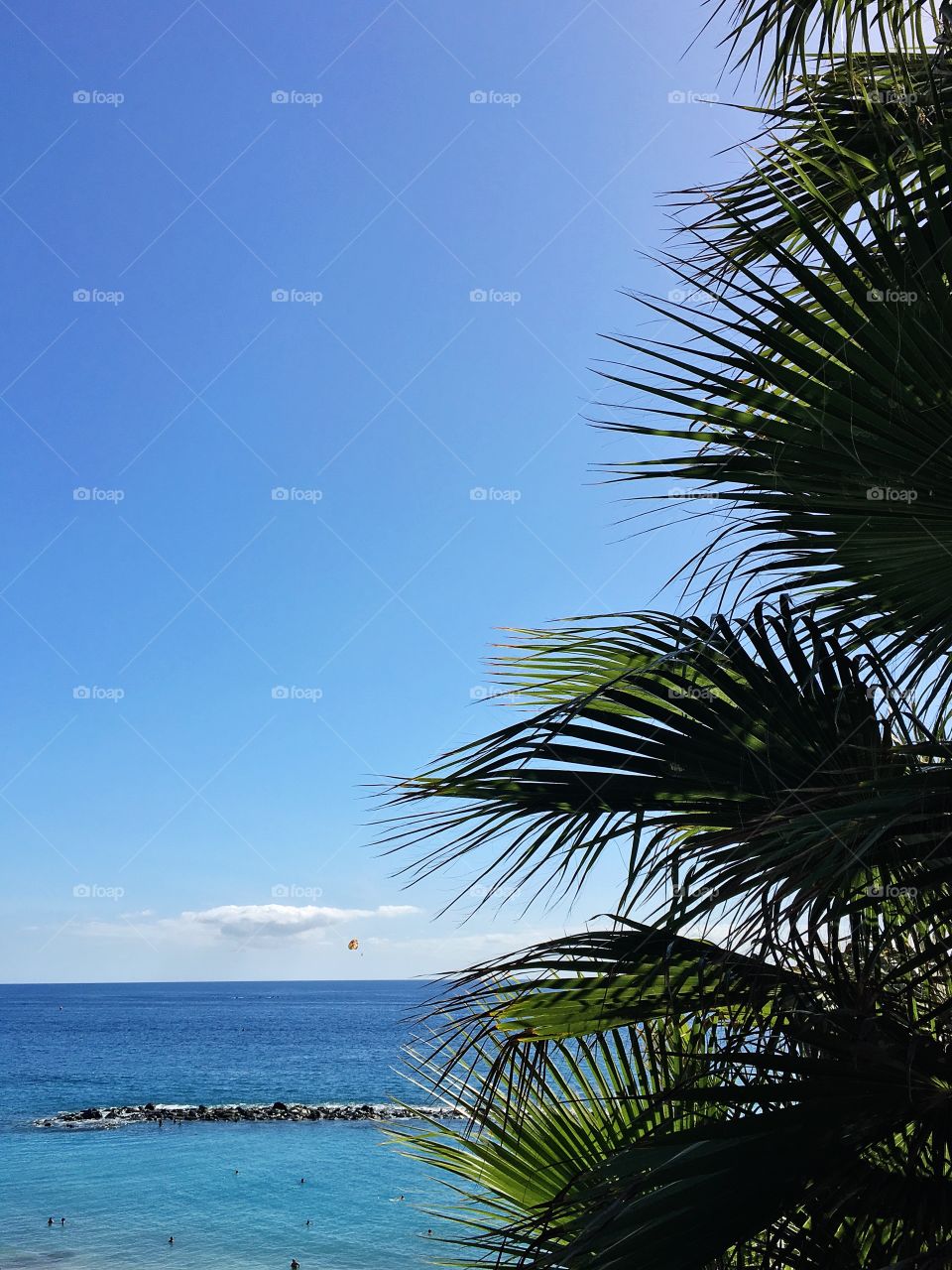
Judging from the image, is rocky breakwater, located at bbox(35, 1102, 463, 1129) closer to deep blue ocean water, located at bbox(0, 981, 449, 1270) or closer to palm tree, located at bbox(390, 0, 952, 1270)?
deep blue ocean water, located at bbox(0, 981, 449, 1270)

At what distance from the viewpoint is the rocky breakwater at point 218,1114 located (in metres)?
41.9

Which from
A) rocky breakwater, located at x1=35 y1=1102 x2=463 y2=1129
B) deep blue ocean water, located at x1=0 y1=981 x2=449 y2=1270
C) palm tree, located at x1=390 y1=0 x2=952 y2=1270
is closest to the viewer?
palm tree, located at x1=390 y1=0 x2=952 y2=1270

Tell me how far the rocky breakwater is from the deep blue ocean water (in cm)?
116

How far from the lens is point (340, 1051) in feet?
233

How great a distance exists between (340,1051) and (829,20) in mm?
74867

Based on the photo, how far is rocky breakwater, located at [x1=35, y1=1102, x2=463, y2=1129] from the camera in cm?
4191

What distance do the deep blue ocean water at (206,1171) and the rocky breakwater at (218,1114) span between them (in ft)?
3.81

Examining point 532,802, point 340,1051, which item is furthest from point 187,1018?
point 532,802

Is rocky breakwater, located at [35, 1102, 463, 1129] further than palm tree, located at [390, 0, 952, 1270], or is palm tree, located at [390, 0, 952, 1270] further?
rocky breakwater, located at [35, 1102, 463, 1129]

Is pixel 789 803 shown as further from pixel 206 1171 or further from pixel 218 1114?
pixel 218 1114

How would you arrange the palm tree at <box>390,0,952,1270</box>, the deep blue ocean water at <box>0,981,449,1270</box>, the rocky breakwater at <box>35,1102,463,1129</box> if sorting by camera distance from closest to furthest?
the palm tree at <box>390,0,952,1270</box> → the deep blue ocean water at <box>0,981,449,1270</box> → the rocky breakwater at <box>35,1102,463,1129</box>

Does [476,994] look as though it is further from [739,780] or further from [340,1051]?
[340,1051]

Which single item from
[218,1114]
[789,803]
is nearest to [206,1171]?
[218,1114]

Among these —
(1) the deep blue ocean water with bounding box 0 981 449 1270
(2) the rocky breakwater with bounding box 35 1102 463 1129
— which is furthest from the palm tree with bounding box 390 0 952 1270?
(2) the rocky breakwater with bounding box 35 1102 463 1129
